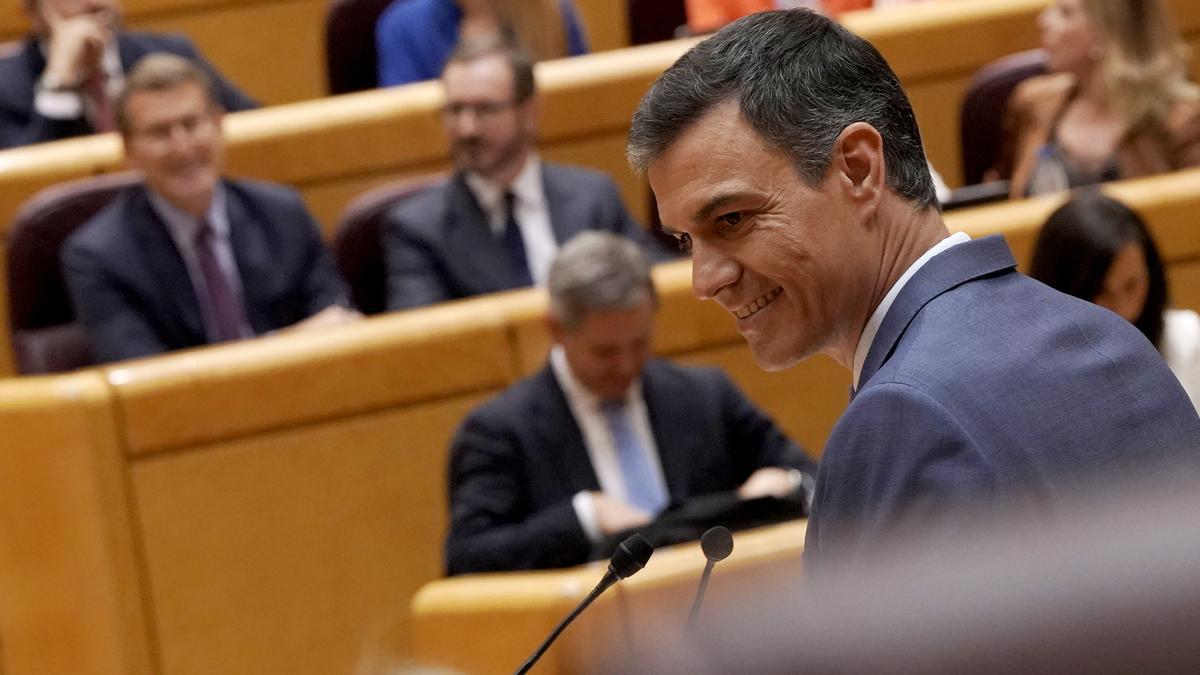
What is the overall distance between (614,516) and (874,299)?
4.16ft

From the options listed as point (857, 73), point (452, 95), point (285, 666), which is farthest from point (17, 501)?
point (857, 73)

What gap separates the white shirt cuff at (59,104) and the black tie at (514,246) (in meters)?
0.95

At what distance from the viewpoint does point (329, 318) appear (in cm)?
265

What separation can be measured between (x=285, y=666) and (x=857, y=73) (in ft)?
5.56

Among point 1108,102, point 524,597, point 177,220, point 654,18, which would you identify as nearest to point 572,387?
point 524,597

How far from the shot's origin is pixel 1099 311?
819 millimetres

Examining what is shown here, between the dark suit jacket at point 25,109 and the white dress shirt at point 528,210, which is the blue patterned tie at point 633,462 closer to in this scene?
the white dress shirt at point 528,210

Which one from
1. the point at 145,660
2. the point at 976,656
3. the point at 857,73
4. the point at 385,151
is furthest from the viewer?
the point at 385,151

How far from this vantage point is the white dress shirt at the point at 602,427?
7.36 ft

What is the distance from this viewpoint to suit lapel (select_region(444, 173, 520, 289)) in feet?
8.86

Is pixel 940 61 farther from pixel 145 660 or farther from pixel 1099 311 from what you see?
pixel 1099 311

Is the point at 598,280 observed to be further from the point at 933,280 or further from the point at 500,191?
the point at 933,280

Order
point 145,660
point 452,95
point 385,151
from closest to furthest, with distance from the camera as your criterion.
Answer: point 145,660 < point 452,95 < point 385,151

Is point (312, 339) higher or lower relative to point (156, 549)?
higher
